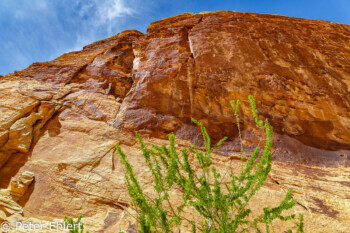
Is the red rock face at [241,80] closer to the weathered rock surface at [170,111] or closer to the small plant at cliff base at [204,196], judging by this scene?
the weathered rock surface at [170,111]

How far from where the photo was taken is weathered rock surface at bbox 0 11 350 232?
3982 millimetres

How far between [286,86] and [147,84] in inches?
176

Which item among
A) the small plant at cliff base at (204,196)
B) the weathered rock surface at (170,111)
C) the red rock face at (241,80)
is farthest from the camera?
the red rock face at (241,80)

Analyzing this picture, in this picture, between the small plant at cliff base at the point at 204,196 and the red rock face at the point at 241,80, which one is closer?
the small plant at cliff base at the point at 204,196

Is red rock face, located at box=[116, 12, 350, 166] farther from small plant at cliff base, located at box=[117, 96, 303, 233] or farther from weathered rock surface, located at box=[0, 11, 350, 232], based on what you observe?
small plant at cliff base, located at box=[117, 96, 303, 233]

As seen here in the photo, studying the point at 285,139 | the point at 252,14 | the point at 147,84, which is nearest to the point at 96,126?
the point at 147,84

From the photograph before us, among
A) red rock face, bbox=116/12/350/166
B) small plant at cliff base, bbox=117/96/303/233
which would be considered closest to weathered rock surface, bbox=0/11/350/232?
red rock face, bbox=116/12/350/166

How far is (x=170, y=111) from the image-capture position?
6.10 metres

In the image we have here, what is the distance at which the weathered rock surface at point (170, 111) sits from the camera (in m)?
3.98

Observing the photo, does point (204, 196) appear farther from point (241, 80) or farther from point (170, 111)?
point (241, 80)

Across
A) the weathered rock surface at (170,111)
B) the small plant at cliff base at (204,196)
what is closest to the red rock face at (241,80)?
the weathered rock surface at (170,111)

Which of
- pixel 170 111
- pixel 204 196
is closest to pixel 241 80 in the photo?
pixel 170 111

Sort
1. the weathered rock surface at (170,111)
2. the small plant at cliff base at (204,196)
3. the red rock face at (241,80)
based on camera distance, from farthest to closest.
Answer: the red rock face at (241,80) → the weathered rock surface at (170,111) → the small plant at cliff base at (204,196)

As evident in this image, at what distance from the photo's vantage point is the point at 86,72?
7281mm
